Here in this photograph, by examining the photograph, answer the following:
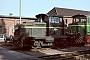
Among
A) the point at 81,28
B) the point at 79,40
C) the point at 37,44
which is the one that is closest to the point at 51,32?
the point at 37,44

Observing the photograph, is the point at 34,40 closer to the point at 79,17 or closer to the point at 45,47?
the point at 45,47

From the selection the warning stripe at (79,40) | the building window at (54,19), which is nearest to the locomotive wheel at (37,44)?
the building window at (54,19)

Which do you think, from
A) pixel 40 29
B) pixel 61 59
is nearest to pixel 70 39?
pixel 40 29

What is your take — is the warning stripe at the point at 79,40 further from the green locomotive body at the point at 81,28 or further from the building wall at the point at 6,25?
the building wall at the point at 6,25

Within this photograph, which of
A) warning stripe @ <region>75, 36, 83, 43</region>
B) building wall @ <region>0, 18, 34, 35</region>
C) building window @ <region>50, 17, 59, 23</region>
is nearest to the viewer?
building window @ <region>50, 17, 59, 23</region>

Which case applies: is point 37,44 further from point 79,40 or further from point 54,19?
point 79,40

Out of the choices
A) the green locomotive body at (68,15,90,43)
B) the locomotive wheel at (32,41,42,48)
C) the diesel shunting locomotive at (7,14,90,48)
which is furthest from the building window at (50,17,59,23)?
the green locomotive body at (68,15,90,43)

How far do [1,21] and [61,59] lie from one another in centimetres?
2780

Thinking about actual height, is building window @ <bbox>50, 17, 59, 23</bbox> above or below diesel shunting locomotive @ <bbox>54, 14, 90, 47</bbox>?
above

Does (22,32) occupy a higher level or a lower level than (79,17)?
lower

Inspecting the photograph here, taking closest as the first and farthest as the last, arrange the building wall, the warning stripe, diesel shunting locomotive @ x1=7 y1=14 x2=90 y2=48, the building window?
diesel shunting locomotive @ x1=7 y1=14 x2=90 y2=48 < the building window < the warning stripe < the building wall

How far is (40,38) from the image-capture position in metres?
14.7

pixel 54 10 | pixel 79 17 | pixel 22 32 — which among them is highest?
pixel 54 10

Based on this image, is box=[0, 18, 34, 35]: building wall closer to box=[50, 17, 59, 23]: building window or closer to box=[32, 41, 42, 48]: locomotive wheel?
box=[50, 17, 59, 23]: building window
